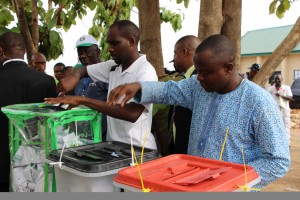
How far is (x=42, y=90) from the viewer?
2.38 m

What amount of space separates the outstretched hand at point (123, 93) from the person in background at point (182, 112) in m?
0.45

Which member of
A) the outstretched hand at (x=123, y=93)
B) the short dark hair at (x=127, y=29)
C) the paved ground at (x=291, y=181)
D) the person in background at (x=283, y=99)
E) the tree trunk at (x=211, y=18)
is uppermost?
the tree trunk at (x=211, y=18)

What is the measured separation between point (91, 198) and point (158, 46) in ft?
7.87

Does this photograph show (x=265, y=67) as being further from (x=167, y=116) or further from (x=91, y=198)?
(x=91, y=198)

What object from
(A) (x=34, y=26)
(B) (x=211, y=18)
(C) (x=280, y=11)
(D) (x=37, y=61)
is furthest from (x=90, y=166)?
(A) (x=34, y=26)

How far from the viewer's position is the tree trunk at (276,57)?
281 cm

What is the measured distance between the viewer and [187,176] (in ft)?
3.93

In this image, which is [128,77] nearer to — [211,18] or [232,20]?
[211,18]

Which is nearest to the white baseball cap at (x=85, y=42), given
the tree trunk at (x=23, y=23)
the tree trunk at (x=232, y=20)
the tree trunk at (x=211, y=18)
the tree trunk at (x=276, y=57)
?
the tree trunk at (x=211, y=18)

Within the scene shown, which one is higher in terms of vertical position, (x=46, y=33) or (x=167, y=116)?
(x=46, y=33)

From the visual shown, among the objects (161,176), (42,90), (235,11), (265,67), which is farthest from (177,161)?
(235,11)

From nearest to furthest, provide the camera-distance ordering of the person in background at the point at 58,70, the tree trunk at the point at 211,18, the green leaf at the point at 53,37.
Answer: the tree trunk at the point at 211,18
the green leaf at the point at 53,37
the person in background at the point at 58,70

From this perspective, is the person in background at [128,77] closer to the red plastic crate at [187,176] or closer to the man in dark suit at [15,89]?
the man in dark suit at [15,89]

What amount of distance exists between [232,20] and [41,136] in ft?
5.98
